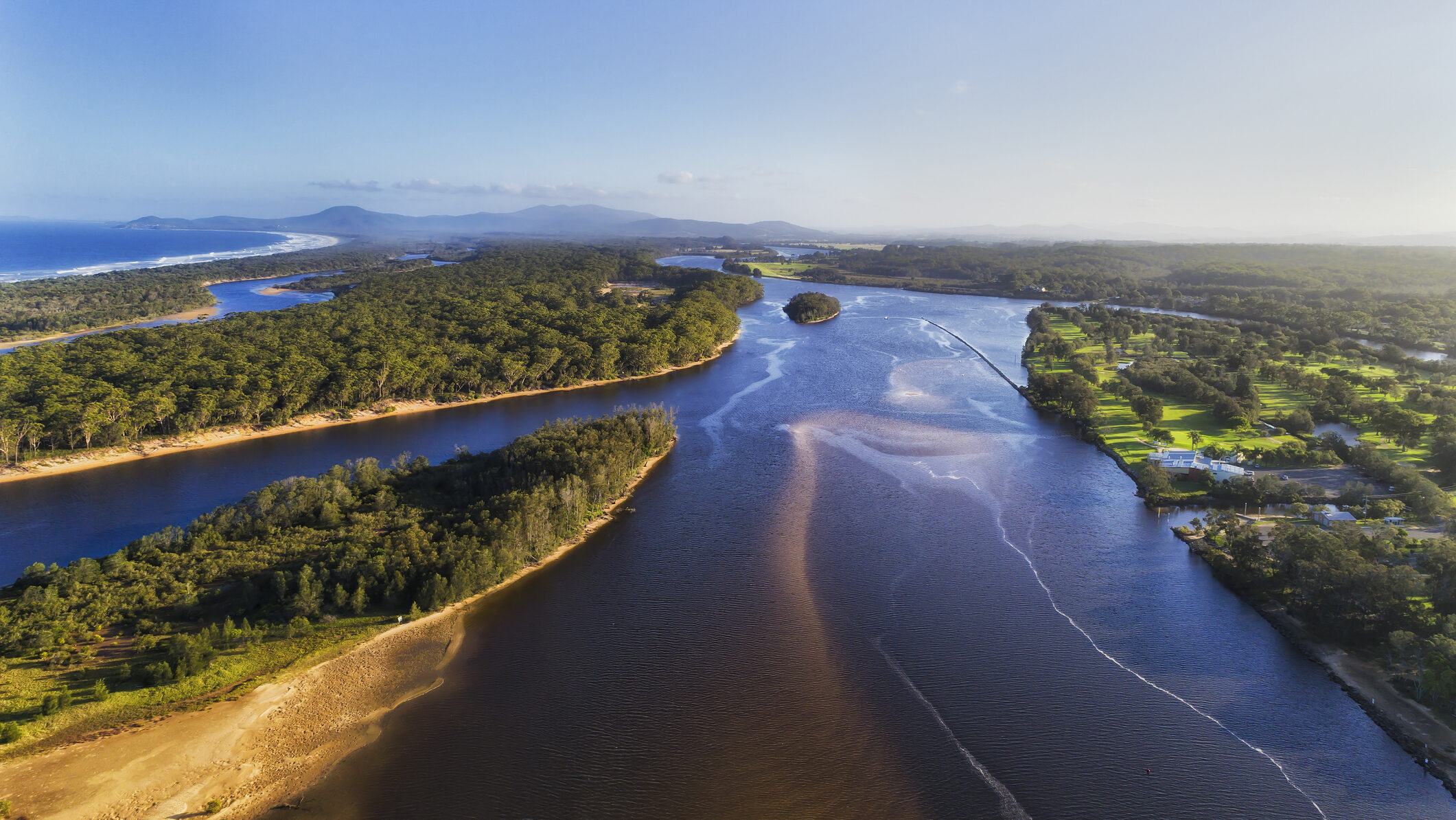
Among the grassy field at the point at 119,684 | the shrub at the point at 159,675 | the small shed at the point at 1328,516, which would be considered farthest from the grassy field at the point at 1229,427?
the shrub at the point at 159,675

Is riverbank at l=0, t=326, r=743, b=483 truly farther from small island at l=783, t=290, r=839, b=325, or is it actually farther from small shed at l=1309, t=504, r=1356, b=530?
small shed at l=1309, t=504, r=1356, b=530

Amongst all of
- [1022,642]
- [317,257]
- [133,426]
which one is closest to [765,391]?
[1022,642]

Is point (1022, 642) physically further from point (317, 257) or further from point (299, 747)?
point (317, 257)

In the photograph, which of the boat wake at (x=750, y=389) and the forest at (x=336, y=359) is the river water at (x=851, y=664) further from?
the boat wake at (x=750, y=389)

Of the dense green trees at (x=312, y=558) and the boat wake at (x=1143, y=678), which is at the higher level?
the dense green trees at (x=312, y=558)

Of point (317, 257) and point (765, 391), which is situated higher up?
point (317, 257)

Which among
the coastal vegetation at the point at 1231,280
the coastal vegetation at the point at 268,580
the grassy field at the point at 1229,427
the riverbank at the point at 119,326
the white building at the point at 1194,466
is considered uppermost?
the coastal vegetation at the point at 1231,280
